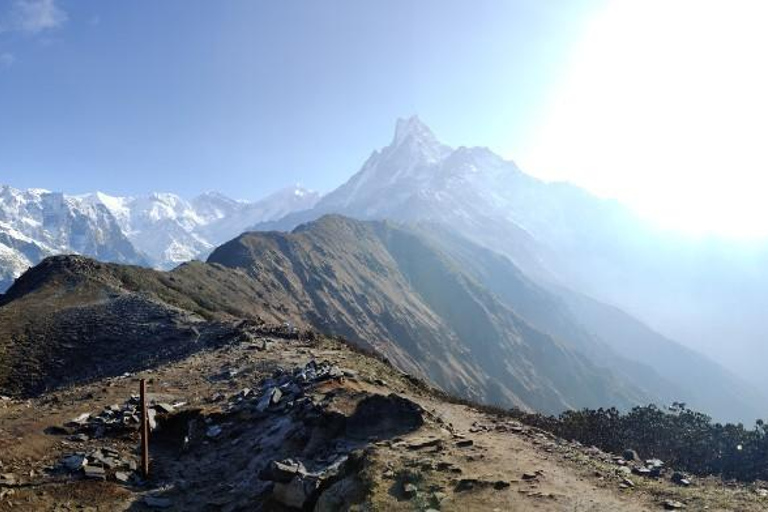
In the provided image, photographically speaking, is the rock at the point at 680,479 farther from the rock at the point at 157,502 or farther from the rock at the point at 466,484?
the rock at the point at 157,502

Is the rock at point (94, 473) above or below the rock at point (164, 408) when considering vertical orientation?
below

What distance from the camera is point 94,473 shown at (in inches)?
833

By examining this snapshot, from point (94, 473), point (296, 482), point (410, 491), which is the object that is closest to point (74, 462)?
point (94, 473)

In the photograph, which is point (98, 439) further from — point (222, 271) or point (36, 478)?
point (222, 271)

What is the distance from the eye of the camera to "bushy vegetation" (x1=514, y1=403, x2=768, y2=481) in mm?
32219

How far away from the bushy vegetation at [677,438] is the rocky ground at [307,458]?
26.8ft

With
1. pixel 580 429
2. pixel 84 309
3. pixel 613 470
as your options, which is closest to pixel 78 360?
pixel 84 309

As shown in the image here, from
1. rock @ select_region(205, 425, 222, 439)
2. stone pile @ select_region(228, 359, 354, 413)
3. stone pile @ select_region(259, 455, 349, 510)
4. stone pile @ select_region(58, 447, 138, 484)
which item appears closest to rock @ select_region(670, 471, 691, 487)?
stone pile @ select_region(259, 455, 349, 510)

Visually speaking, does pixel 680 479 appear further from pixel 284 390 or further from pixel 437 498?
pixel 284 390

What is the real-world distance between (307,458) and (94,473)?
7.10 m

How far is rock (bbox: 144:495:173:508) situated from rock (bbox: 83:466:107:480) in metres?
1.89

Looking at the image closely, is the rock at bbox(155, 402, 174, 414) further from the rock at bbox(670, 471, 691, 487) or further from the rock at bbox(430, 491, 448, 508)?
the rock at bbox(670, 471, 691, 487)

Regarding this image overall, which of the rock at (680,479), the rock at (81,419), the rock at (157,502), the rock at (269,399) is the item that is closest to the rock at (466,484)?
the rock at (680,479)

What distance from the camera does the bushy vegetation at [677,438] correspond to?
3222 cm
